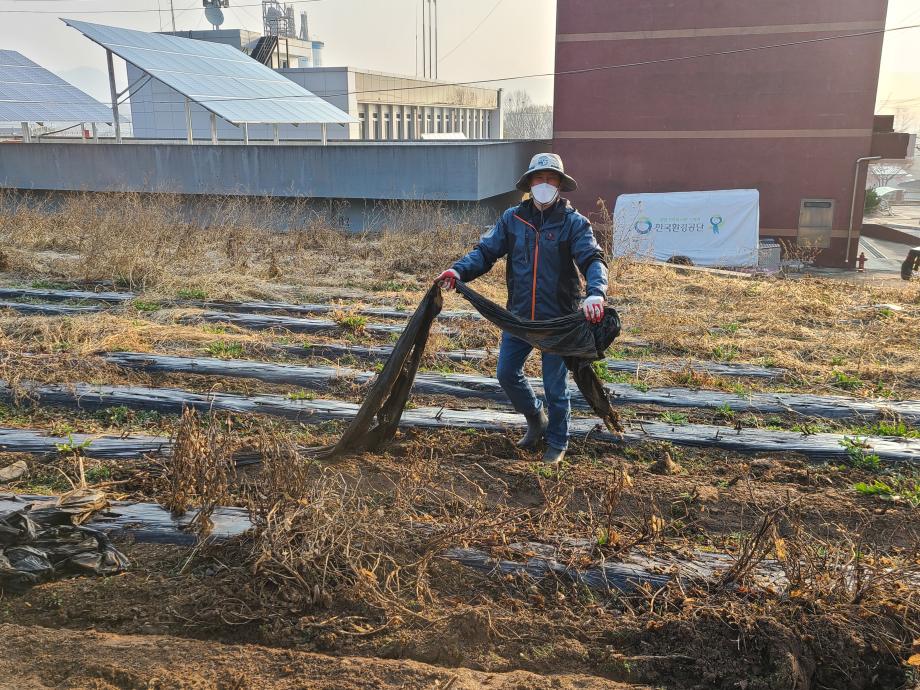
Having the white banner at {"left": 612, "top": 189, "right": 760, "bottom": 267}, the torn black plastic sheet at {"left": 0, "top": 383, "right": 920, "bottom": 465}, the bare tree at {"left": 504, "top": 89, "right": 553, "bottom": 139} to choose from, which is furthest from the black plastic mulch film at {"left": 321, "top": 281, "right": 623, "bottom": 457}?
the bare tree at {"left": 504, "top": 89, "right": 553, "bottom": 139}

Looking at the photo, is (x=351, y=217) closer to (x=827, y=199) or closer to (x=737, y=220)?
(x=737, y=220)

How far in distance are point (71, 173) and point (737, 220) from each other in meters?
19.2

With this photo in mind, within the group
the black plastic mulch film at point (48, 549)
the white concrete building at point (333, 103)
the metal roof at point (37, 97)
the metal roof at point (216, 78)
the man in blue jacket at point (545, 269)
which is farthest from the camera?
the white concrete building at point (333, 103)

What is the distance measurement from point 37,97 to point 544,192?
23.4 m

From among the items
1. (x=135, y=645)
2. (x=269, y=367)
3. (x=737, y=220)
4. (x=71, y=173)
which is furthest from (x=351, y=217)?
(x=135, y=645)

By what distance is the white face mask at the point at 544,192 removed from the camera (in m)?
4.22

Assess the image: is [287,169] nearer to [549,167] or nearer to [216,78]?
[216,78]

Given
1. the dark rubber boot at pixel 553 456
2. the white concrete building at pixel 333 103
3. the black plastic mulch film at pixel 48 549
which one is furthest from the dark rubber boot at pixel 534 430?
the white concrete building at pixel 333 103

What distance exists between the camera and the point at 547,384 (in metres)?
4.46

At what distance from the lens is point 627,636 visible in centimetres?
282

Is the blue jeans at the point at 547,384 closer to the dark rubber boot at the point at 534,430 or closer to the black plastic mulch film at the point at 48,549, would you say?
the dark rubber boot at the point at 534,430

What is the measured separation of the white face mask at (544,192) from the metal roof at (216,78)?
15333 millimetres

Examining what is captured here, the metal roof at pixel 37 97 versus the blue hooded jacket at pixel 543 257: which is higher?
the metal roof at pixel 37 97

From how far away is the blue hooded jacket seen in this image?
4223mm
